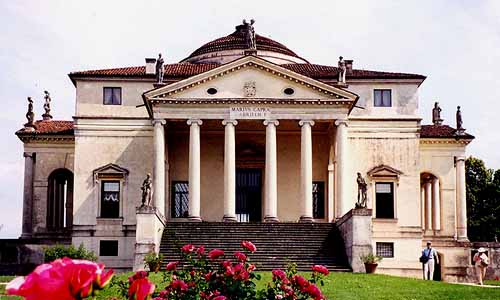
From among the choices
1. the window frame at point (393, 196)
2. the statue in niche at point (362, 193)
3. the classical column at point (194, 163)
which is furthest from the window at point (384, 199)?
the classical column at point (194, 163)

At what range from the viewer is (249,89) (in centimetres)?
4559

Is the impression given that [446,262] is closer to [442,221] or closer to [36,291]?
[442,221]

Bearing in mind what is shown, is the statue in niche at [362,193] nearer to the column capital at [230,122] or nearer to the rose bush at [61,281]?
the column capital at [230,122]

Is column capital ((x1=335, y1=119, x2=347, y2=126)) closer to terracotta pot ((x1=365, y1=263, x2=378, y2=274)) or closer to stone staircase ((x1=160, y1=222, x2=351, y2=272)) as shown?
stone staircase ((x1=160, y1=222, x2=351, y2=272))

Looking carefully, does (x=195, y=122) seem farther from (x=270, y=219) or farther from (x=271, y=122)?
(x=270, y=219)

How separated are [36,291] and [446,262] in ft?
167

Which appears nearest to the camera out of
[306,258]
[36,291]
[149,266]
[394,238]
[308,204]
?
[36,291]

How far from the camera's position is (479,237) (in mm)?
77000

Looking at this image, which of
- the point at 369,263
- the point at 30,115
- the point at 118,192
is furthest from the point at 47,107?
the point at 369,263

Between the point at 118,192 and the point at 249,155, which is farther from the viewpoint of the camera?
the point at 249,155

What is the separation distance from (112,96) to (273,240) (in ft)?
54.7

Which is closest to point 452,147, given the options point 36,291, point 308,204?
point 308,204

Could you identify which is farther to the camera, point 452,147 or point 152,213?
point 452,147

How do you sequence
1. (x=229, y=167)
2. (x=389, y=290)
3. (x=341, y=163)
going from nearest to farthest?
(x=389, y=290), (x=229, y=167), (x=341, y=163)
